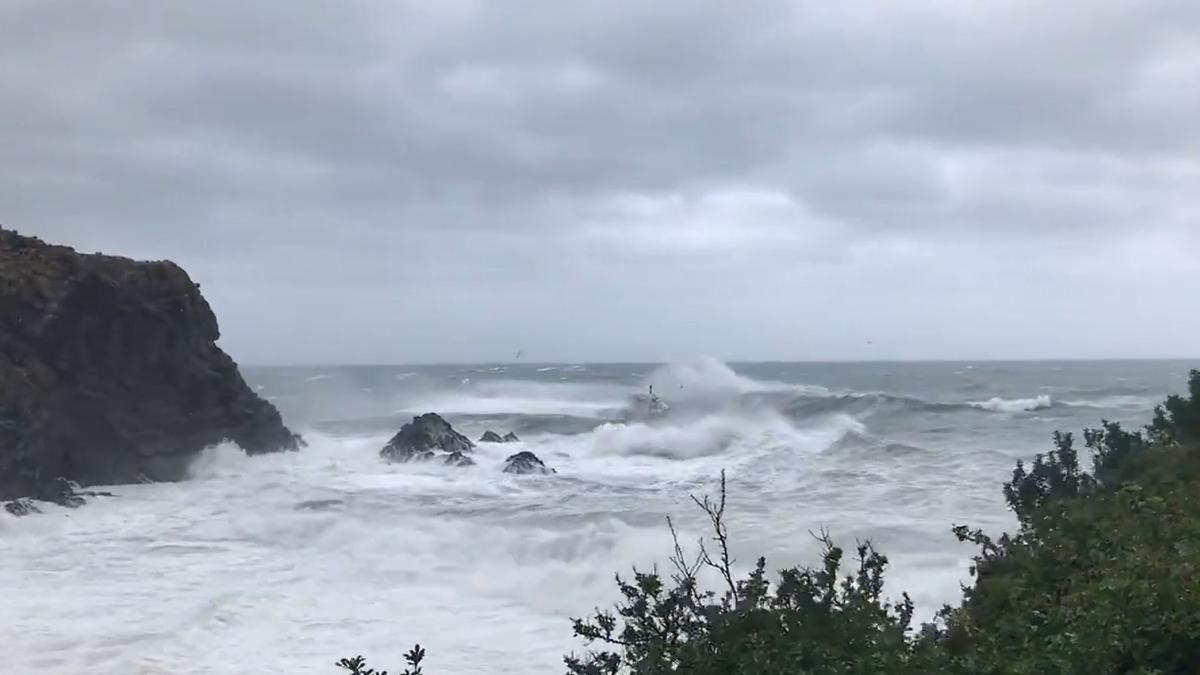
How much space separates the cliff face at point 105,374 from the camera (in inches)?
892

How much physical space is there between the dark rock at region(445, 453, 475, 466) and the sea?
1.55 feet

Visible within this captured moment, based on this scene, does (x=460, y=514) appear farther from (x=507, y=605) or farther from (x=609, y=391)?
(x=609, y=391)

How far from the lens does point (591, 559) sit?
1608 centimetres

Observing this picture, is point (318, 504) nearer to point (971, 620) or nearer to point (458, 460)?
point (458, 460)

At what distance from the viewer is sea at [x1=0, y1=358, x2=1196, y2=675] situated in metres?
11.6

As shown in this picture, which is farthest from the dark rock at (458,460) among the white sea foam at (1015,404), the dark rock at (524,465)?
the white sea foam at (1015,404)

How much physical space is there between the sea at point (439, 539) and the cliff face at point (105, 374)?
4.14 feet

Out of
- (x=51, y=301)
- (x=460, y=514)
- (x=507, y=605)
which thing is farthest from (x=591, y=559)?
(x=51, y=301)

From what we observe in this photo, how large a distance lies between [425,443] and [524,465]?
491 centimetres

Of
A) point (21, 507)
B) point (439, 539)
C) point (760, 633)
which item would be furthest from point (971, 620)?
point (21, 507)

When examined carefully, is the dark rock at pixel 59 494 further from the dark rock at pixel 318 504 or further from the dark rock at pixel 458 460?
the dark rock at pixel 458 460

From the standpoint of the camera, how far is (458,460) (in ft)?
94.3

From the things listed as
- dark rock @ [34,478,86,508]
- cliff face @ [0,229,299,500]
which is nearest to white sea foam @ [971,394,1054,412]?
cliff face @ [0,229,299,500]

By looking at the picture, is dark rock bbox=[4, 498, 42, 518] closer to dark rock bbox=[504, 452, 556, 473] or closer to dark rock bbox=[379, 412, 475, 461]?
dark rock bbox=[504, 452, 556, 473]
